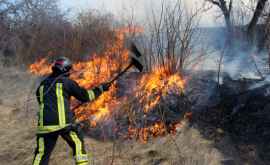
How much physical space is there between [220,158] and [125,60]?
4964mm

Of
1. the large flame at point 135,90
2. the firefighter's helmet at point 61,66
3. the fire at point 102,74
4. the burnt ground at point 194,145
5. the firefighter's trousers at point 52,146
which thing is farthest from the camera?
the fire at point 102,74

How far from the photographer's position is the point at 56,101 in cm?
480

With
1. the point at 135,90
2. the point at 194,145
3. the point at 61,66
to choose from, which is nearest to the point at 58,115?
the point at 61,66

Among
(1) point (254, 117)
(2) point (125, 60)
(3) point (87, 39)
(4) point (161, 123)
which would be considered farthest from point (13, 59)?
(1) point (254, 117)

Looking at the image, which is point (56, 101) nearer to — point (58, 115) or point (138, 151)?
point (58, 115)

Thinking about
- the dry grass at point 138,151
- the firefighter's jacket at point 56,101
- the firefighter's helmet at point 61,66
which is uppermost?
the firefighter's helmet at point 61,66

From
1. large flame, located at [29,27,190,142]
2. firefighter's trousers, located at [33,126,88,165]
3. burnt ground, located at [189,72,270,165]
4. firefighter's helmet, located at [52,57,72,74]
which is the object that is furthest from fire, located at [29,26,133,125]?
firefighter's helmet, located at [52,57,72,74]

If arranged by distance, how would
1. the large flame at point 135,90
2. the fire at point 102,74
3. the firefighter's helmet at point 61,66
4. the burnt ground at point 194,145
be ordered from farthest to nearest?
the fire at point 102,74 < the large flame at point 135,90 < the burnt ground at point 194,145 < the firefighter's helmet at point 61,66

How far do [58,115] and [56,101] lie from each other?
0.22m

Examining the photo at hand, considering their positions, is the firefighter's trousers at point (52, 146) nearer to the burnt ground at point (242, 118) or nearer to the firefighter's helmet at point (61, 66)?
the firefighter's helmet at point (61, 66)

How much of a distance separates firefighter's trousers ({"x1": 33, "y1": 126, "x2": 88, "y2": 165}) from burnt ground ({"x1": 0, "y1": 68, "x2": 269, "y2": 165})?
1.12 m

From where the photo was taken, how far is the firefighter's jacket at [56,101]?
4730 millimetres

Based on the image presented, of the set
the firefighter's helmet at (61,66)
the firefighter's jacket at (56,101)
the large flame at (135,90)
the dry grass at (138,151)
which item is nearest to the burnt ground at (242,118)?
the dry grass at (138,151)

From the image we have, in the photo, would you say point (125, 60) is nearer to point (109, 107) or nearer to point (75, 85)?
point (109, 107)
